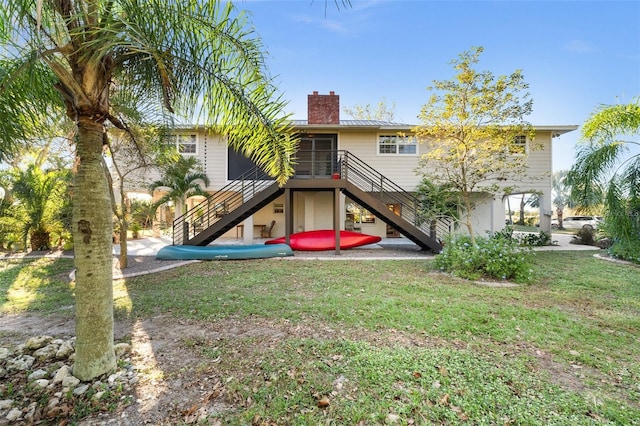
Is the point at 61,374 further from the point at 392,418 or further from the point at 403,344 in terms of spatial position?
the point at 403,344

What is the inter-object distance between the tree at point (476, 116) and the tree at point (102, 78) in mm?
6643

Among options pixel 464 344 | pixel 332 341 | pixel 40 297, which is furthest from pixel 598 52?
pixel 40 297

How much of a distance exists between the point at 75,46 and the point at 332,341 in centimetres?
386

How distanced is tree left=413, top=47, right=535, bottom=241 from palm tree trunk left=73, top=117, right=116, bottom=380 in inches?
316

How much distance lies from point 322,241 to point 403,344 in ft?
25.5

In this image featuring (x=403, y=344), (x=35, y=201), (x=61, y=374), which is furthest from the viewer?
(x=35, y=201)

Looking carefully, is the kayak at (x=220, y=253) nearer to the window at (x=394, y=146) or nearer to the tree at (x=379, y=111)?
the window at (x=394, y=146)

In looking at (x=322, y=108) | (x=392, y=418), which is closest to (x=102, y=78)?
(x=392, y=418)

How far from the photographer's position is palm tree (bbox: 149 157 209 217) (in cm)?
1217

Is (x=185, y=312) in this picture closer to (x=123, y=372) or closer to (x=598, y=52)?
(x=123, y=372)

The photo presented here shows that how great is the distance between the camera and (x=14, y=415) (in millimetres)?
2158

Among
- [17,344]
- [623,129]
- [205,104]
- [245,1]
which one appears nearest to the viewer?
[245,1]

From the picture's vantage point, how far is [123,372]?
2711 mm

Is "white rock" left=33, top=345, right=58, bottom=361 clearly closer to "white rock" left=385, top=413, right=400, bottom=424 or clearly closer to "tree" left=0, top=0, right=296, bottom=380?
"tree" left=0, top=0, right=296, bottom=380
